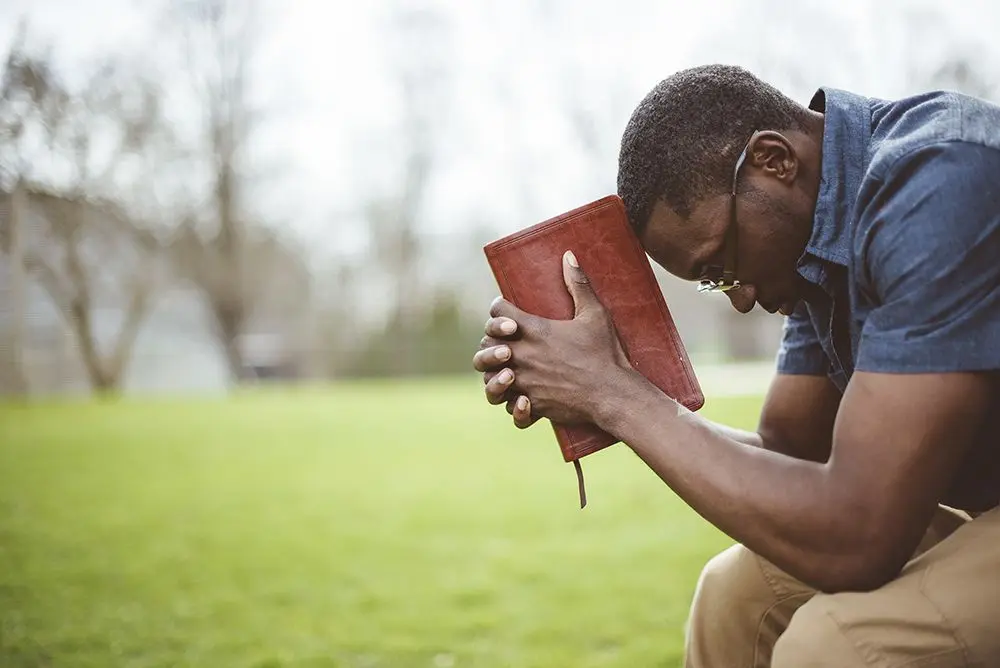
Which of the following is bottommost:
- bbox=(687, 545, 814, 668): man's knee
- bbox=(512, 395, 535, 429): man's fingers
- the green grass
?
the green grass

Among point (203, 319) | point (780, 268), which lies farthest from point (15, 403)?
point (780, 268)

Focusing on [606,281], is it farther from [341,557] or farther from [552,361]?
[341,557]

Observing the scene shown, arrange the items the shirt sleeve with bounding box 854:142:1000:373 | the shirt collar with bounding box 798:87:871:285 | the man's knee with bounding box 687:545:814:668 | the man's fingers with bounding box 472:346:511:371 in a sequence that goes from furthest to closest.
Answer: the man's knee with bounding box 687:545:814:668 < the man's fingers with bounding box 472:346:511:371 < the shirt collar with bounding box 798:87:871:285 < the shirt sleeve with bounding box 854:142:1000:373

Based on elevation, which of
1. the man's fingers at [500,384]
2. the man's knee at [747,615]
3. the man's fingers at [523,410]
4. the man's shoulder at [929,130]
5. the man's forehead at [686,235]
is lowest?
the man's knee at [747,615]

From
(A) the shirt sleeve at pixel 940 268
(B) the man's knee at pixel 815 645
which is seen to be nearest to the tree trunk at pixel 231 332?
(B) the man's knee at pixel 815 645

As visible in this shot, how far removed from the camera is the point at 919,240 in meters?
1.21

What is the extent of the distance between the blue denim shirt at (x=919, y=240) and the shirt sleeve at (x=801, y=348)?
30 cm

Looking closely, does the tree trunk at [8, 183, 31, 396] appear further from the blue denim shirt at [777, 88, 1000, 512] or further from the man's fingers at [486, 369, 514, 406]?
the blue denim shirt at [777, 88, 1000, 512]

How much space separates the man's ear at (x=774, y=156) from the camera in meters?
1.45

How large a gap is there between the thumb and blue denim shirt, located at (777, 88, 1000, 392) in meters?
0.39

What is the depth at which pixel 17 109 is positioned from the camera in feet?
37.8

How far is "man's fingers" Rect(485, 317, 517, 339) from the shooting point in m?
1.54

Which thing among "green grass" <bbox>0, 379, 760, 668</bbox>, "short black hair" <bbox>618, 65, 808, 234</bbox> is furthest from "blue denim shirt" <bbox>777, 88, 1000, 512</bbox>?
"green grass" <bbox>0, 379, 760, 668</bbox>

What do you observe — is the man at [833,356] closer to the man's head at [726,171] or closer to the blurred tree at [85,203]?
the man's head at [726,171]
